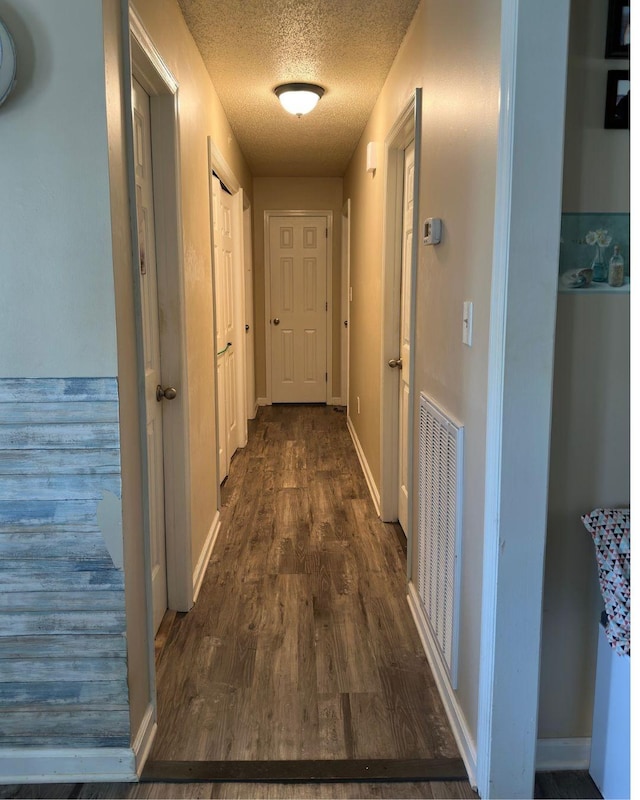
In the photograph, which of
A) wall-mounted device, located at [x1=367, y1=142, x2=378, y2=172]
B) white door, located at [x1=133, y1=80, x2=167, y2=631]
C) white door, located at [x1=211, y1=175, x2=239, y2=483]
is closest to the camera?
white door, located at [x1=133, y1=80, x2=167, y2=631]

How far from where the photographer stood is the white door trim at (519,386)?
136 centimetres

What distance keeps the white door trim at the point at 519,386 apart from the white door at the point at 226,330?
2.48m

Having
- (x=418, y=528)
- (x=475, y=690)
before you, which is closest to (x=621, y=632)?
(x=475, y=690)

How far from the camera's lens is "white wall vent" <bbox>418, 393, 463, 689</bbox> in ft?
6.08

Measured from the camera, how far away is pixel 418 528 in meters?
2.48

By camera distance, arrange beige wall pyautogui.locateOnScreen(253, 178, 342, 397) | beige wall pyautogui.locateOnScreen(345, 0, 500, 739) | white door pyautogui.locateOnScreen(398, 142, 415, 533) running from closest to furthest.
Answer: beige wall pyautogui.locateOnScreen(345, 0, 500, 739) → white door pyautogui.locateOnScreen(398, 142, 415, 533) → beige wall pyautogui.locateOnScreen(253, 178, 342, 397)

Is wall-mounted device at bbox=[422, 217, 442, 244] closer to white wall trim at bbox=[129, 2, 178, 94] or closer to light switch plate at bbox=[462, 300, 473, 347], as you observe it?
light switch plate at bbox=[462, 300, 473, 347]

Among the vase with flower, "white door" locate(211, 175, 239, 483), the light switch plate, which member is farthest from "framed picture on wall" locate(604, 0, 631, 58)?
"white door" locate(211, 175, 239, 483)

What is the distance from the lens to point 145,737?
1764mm

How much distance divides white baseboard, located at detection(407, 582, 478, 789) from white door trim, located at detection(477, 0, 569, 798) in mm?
69

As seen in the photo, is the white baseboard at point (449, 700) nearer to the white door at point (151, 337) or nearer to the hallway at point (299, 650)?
the hallway at point (299, 650)

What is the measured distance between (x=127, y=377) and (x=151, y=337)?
71cm

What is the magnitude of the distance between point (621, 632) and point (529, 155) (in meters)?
1.13

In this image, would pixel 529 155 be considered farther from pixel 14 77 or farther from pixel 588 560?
pixel 14 77
